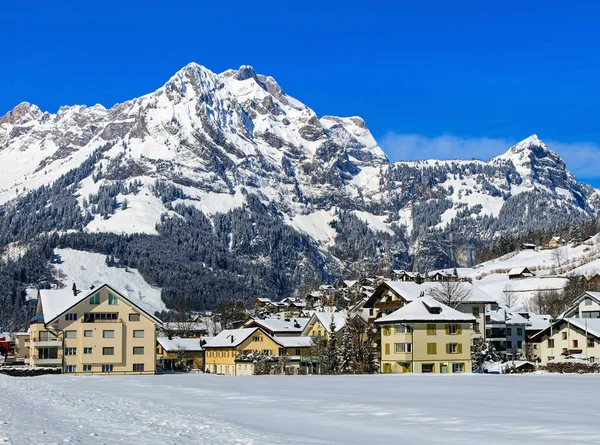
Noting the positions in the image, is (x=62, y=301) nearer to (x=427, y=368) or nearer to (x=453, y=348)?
(x=427, y=368)

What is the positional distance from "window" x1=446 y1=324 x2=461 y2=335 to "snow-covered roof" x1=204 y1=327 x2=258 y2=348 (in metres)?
39.0

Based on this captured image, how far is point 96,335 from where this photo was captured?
308 ft

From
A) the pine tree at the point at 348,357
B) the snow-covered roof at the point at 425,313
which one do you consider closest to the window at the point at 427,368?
the snow-covered roof at the point at 425,313

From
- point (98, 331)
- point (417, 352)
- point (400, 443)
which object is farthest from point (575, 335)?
point (400, 443)

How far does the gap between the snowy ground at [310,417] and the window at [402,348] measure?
34539 millimetres

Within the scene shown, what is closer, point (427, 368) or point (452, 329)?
point (427, 368)

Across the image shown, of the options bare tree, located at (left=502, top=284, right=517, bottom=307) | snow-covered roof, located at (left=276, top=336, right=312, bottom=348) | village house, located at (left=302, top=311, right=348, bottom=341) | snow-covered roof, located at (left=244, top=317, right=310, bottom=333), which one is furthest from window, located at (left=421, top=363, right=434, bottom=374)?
bare tree, located at (left=502, top=284, right=517, bottom=307)

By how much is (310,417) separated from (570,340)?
69301 mm

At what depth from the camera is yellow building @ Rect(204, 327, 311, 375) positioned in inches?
4528

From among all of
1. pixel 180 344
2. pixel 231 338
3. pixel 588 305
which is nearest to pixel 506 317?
pixel 588 305

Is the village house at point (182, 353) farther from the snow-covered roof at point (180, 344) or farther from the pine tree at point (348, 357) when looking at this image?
the pine tree at point (348, 357)

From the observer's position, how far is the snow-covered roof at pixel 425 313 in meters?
83.0

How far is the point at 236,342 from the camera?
116 m

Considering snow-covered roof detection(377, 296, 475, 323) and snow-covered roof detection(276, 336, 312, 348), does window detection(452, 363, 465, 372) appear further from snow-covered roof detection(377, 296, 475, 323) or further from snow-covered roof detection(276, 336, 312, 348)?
snow-covered roof detection(276, 336, 312, 348)
